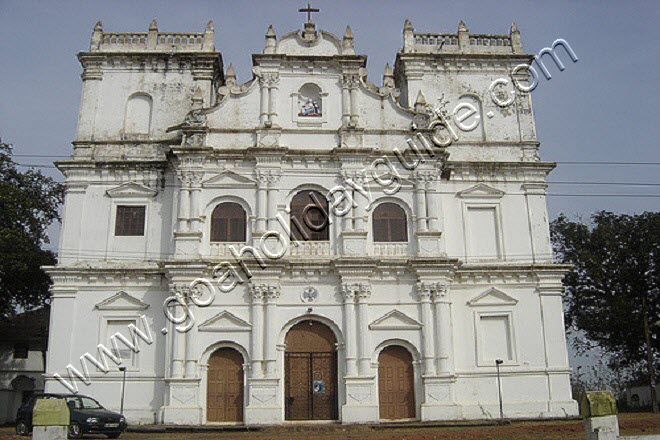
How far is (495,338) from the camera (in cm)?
2678

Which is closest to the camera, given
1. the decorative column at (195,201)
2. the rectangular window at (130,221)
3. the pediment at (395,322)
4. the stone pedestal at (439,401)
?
the stone pedestal at (439,401)

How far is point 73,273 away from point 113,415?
7.42 m

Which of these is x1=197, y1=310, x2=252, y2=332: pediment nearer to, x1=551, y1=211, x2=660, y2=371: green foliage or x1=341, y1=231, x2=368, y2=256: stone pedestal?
x1=341, y1=231, x2=368, y2=256: stone pedestal

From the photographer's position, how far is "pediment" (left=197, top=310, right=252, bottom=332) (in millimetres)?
25312

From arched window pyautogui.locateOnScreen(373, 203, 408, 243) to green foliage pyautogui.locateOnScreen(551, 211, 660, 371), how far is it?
14.9m

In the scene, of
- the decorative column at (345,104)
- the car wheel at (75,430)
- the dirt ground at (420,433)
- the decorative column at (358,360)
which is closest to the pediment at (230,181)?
the decorative column at (345,104)

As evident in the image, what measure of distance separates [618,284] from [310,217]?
19709mm

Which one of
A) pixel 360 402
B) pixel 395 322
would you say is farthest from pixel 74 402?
pixel 395 322

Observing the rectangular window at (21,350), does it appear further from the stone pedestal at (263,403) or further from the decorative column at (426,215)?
the decorative column at (426,215)

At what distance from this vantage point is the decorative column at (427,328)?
25141mm

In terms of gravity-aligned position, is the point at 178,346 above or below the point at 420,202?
below

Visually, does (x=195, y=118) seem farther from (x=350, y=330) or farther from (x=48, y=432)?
(x=48, y=432)

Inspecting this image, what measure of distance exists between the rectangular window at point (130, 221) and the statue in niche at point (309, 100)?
7603 millimetres

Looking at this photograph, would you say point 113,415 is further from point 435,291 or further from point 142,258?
point 435,291
